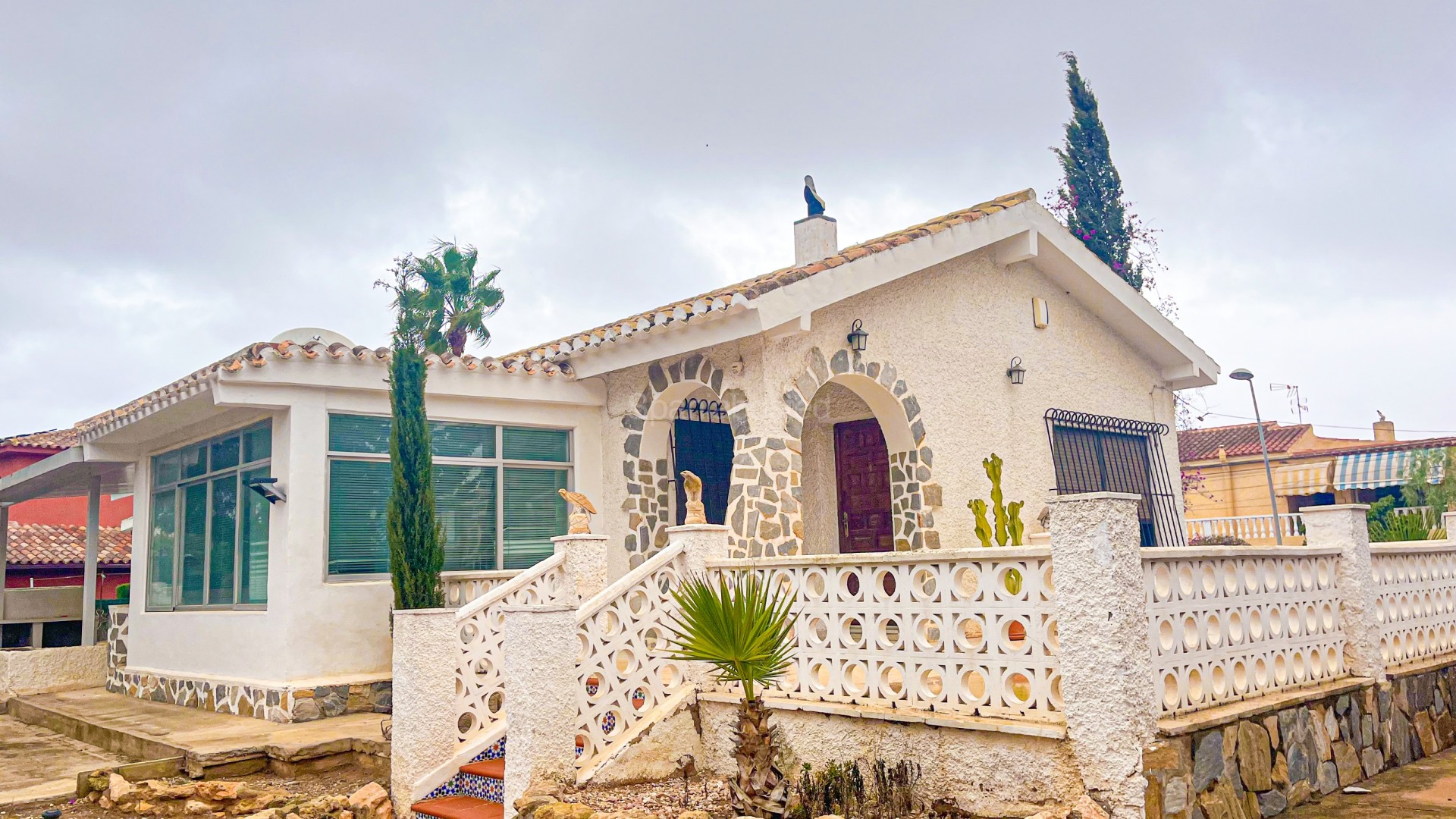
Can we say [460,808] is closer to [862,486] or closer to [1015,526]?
[1015,526]

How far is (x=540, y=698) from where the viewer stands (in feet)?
→ 21.3

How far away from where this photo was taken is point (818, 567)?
666 centimetres

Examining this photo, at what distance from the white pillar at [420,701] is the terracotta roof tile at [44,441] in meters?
14.4

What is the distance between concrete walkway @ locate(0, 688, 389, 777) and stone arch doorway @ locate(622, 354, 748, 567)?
10.2 feet

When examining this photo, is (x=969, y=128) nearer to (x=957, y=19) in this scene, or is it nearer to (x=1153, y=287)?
(x=957, y=19)

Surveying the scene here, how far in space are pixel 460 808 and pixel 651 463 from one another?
490cm

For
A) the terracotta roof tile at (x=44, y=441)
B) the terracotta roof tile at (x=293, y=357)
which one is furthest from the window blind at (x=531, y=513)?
the terracotta roof tile at (x=44, y=441)

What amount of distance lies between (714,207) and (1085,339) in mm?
7180

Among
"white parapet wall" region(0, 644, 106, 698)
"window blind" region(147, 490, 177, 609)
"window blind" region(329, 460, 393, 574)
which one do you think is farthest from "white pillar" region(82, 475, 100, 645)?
"window blind" region(329, 460, 393, 574)

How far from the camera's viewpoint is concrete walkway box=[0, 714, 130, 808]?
26.7 feet

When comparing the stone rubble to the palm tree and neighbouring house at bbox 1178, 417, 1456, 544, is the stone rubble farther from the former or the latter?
neighbouring house at bbox 1178, 417, 1456, 544

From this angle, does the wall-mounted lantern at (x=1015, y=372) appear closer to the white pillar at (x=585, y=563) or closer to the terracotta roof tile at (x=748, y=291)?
the terracotta roof tile at (x=748, y=291)

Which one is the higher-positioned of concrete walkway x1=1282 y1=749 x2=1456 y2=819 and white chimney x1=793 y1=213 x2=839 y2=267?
white chimney x1=793 y1=213 x2=839 y2=267

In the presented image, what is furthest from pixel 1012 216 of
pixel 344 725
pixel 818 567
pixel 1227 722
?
pixel 344 725
